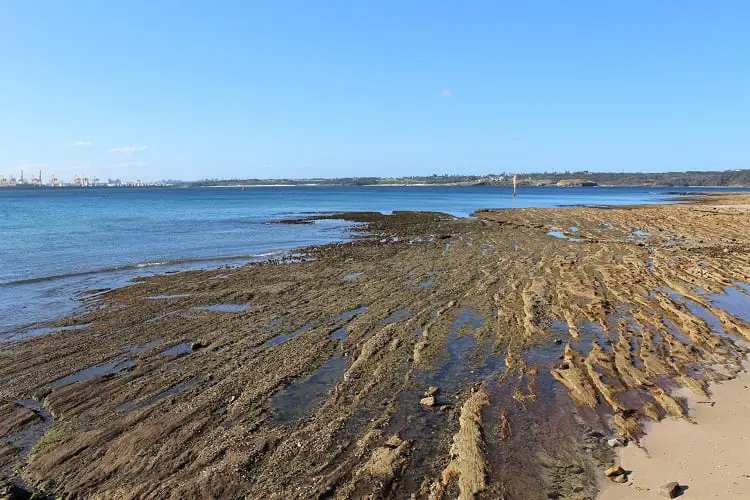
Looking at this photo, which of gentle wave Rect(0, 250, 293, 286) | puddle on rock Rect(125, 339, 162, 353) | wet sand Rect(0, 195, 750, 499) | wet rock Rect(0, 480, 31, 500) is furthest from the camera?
gentle wave Rect(0, 250, 293, 286)

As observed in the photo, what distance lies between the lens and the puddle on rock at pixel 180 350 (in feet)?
32.9

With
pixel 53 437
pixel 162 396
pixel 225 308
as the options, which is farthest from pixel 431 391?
pixel 225 308

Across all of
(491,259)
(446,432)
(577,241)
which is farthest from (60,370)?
(577,241)

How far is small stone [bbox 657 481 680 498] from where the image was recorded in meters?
5.12

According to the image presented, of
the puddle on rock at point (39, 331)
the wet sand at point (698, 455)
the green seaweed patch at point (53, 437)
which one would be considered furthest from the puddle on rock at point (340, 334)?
the puddle on rock at point (39, 331)

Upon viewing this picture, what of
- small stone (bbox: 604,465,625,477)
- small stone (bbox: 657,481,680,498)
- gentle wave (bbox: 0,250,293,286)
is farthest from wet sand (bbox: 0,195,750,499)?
gentle wave (bbox: 0,250,293,286)

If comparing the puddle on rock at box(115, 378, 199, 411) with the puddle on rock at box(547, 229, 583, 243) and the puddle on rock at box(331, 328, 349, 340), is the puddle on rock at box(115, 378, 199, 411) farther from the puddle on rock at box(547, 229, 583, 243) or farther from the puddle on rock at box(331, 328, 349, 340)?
the puddle on rock at box(547, 229, 583, 243)

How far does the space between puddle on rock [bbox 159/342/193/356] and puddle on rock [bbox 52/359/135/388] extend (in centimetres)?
72

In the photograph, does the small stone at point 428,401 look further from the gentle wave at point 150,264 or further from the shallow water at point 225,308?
the gentle wave at point 150,264

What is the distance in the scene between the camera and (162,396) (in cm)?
796

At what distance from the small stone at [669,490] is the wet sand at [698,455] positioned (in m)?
0.08

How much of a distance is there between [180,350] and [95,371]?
163 cm

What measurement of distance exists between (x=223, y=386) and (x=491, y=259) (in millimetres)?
15846

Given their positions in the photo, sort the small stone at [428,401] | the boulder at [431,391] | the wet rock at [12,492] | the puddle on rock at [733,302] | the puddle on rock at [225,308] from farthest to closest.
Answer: the puddle on rock at [225,308] < the puddle on rock at [733,302] < the boulder at [431,391] < the small stone at [428,401] < the wet rock at [12,492]
